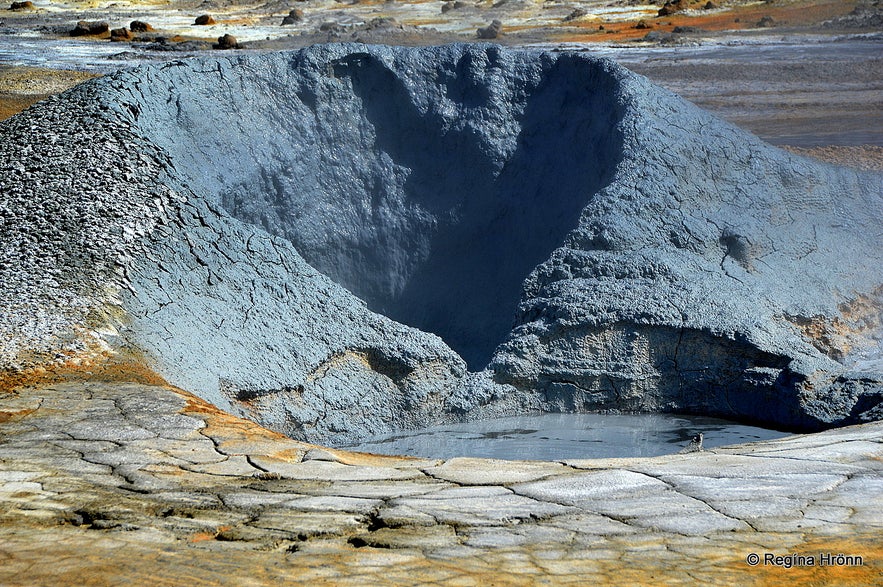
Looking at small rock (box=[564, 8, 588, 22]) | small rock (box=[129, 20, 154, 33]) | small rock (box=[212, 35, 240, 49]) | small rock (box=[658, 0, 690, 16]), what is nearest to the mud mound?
small rock (box=[212, 35, 240, 49])

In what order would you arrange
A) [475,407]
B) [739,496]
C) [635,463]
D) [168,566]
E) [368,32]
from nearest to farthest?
1. [168,566]
2. [739,496]
3. [635,463]
4. [475,407]
5. [368,32]

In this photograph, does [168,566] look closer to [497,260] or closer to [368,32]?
[497,260]

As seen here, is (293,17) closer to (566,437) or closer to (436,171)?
(436,171)

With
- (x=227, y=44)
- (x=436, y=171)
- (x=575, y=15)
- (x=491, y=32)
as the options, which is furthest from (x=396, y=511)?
(x=575, y=15)

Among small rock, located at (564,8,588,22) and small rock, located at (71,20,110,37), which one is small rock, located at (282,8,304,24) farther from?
small rock, located at (564,8,588,22)

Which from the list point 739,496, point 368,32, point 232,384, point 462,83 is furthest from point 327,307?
point 368,32

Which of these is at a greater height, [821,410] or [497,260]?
[497,260]
